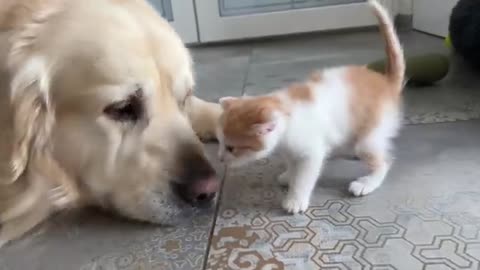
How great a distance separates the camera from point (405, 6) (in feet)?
9.13

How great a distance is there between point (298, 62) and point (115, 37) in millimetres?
1291

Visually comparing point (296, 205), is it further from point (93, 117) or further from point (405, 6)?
point (405, 6)

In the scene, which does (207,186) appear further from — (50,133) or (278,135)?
(50,133)

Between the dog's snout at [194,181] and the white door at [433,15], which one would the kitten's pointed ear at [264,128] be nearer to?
the dog's snout at [194,181]

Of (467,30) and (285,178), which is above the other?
(467,30)

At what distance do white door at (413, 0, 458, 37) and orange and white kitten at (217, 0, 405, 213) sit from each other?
1238 millimetres

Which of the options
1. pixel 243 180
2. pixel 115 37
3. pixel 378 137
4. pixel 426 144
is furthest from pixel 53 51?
pixel 426 144

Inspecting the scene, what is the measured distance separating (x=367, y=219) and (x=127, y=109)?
1.69ft

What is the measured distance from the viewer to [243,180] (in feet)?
4.69

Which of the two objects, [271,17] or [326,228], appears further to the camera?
[271,17]

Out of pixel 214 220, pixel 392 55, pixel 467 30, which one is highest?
pixel 392 55

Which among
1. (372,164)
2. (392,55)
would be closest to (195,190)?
(372,164)

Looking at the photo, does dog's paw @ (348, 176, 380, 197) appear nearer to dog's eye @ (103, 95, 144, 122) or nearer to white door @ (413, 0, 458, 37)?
dog's eye @ (103, 95, 144, 122)

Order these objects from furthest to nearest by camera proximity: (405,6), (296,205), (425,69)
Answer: (405,6) < (425,69) < (296,205)
